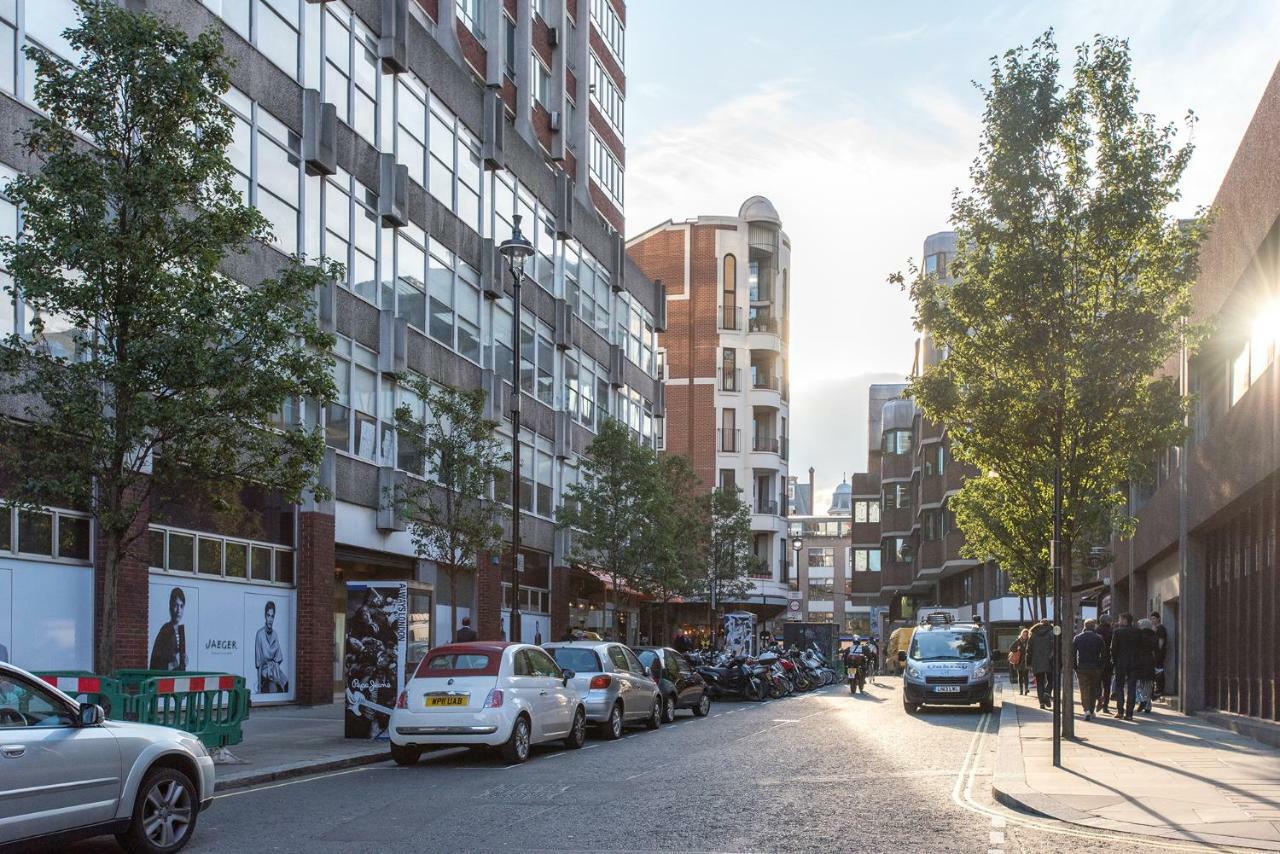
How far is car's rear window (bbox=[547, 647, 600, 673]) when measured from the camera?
22.3 m

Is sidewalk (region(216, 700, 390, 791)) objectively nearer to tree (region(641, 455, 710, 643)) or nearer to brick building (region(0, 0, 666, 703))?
brick building (region(0, 0, 666, 703))

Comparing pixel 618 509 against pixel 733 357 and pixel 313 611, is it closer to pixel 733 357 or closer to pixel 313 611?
pixel 313 611

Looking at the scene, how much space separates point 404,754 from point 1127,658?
13.6 meters

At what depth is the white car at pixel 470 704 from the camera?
57.4ft

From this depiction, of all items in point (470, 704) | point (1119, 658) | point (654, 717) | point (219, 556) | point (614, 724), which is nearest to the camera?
point (470, 704)

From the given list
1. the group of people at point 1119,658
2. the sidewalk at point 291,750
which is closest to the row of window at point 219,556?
the sidewalk at point 291,750

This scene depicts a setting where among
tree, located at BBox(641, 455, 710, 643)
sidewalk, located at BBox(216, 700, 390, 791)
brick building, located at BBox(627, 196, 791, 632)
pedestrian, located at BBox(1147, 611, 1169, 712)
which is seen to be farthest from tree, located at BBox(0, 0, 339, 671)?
brick building, located at BBox(627, 196, 791, 632)

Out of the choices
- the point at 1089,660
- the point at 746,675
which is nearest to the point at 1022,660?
the point at 746,675

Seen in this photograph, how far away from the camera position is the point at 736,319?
268 feet

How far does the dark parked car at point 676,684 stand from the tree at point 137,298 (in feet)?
40.2

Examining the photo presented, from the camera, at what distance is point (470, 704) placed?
1756 centimetres

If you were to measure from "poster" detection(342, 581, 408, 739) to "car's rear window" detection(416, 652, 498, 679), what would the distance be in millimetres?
2523

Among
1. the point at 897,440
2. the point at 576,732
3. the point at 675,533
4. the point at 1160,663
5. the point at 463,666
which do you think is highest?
the point at 897,440

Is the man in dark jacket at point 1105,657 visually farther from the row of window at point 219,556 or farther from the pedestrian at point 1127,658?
the row of window at point 219,556
